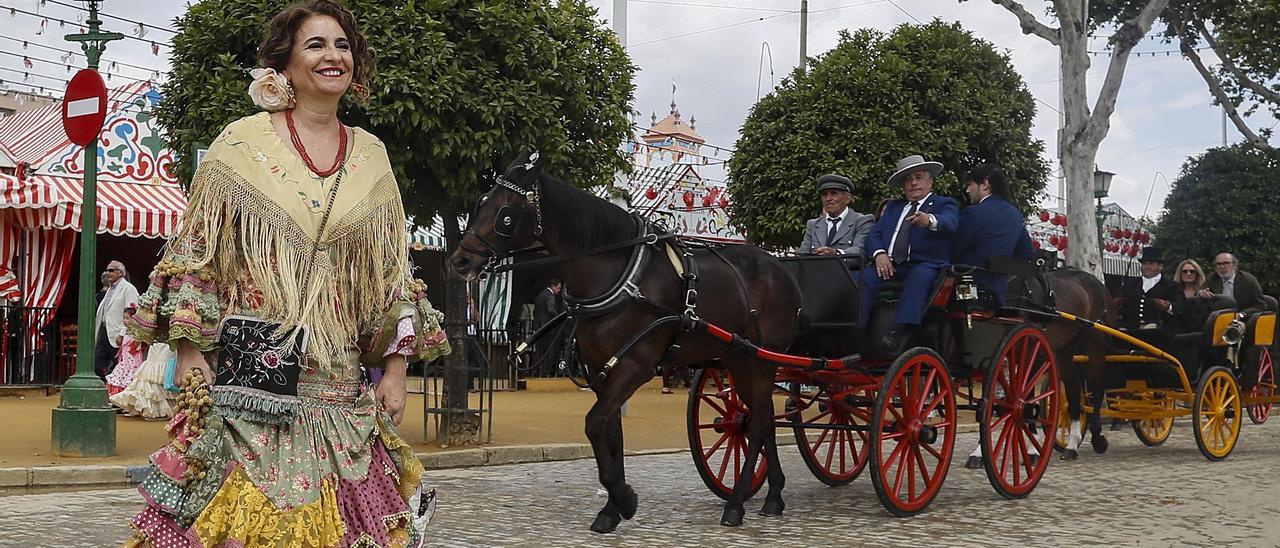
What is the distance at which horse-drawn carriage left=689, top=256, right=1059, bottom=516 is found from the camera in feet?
27.0

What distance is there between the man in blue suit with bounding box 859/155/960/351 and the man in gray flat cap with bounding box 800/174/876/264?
258mm

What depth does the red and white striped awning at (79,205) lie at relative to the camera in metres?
15.9

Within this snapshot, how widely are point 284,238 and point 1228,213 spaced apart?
29.8 meters

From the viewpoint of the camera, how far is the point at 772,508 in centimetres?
816

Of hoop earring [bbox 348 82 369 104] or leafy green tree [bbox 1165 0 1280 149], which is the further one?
leafy green tree [bbox 1165 0 1280 149]

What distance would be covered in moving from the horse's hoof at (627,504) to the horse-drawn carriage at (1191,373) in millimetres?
5556

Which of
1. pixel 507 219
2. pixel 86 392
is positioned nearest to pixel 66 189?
pixel 86 392

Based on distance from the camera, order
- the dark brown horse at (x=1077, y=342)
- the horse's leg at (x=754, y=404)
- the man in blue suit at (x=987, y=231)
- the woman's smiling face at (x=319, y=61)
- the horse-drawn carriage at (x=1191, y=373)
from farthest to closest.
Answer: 1. the horse-drawn carriage at (x=1191, y=373)
2. the dark brown horse at (x=1077, y=342)
3. the man in blue suit at (x=987, y=231)
4. the horse's leg at (x=754, y=404)
5. the woman's smiling face at (x=319, y=61)

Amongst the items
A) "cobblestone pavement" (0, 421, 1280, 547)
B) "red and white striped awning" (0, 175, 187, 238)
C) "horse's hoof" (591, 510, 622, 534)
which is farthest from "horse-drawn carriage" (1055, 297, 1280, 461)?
"red and white striped awning" (0, 175, 187, 238)

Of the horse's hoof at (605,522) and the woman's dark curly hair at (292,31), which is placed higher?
the woman's dark curly hair at (292,31)

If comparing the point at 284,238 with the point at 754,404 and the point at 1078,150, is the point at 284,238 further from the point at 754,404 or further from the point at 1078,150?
the point at 1078,150

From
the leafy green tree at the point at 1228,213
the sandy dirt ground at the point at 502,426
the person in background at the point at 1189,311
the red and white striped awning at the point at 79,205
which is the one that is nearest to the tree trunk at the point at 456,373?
the sandy dirt ground at the point at 502,426

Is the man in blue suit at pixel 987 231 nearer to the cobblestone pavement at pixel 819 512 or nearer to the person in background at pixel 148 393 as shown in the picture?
the cobblestone pavement at pixel 819 512

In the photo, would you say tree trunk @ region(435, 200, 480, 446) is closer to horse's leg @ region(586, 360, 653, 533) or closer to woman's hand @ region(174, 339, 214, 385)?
horse's leg @ region(586, 360, 653, 533)
